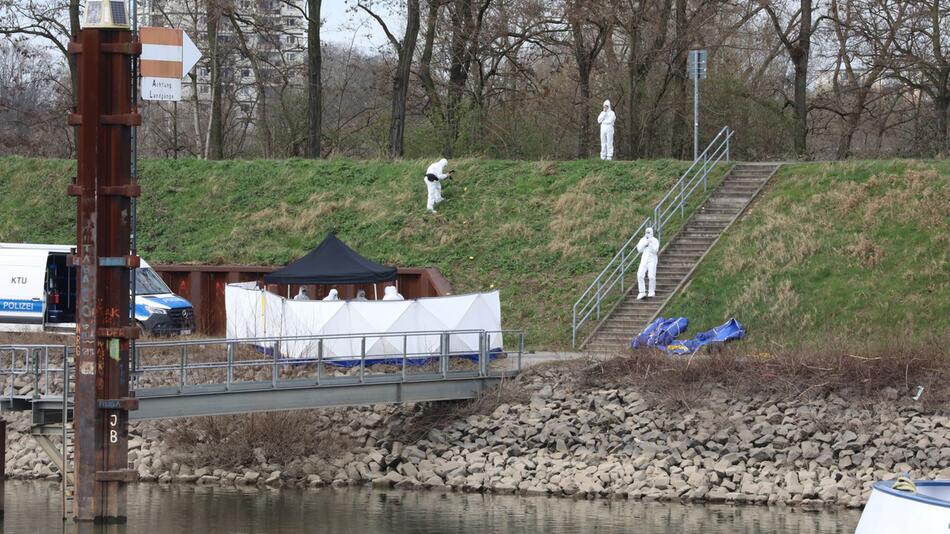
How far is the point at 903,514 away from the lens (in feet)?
57.4

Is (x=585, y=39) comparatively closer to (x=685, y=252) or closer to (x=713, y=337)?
(x=685, y=252)

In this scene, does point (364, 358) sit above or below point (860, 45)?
below

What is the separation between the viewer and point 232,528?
2348 centimetres

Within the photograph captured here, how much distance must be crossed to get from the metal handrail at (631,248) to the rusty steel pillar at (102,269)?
14.4 metres

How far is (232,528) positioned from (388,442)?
20.7 ft

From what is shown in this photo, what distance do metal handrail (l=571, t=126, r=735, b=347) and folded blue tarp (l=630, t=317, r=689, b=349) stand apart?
1.90m

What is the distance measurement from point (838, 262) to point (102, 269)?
1950 centimetres

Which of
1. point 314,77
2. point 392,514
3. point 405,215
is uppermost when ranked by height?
point 314,77

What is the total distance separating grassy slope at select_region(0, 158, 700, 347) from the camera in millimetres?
38062

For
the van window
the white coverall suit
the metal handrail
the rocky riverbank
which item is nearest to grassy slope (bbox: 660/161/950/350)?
the metal handrail

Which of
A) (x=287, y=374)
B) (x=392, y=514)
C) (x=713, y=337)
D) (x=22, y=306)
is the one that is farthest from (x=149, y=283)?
(x=713, y=337)

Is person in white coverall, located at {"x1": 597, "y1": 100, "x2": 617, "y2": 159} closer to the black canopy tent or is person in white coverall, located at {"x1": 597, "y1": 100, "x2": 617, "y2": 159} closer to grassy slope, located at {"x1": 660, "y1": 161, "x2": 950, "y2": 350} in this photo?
grassy slope, located at {"x1": 660, "y1": 161, "x2": 950, "y2": 350}

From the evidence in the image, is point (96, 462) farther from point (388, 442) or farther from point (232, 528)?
point (388, 442)

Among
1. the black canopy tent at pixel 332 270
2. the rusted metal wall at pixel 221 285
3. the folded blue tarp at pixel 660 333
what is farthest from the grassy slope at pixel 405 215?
the black canopy tent at pixel 332 270
